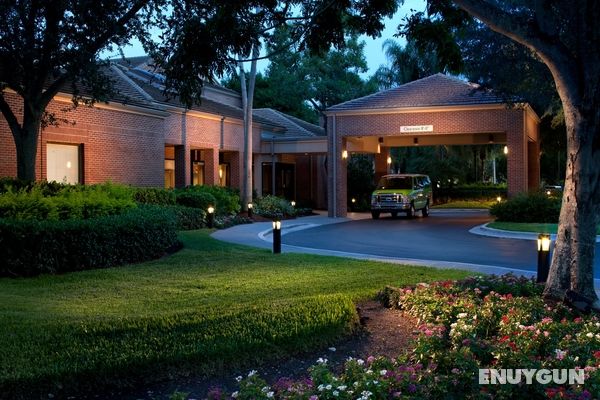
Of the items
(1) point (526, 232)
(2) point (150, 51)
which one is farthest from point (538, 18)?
(1) point (526, 232)

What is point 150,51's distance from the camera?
53.5 ft

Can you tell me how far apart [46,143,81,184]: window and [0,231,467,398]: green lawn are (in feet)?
33.1

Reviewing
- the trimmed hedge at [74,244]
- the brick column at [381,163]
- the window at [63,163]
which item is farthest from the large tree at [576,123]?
the brick column at [381,163]

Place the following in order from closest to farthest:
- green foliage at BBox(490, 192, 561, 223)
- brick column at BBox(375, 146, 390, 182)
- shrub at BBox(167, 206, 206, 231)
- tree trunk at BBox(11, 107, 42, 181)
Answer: tree trunk at BBox(11, 107, 42, 181)
shrub at BBox(167, 206, 206, 231)
green foliage at BBox(490, 192, 561, 223)
brick column at BBox(375, 146, 390, 182)

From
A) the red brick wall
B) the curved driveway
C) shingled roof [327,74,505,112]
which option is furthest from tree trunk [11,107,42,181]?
the red brick wall

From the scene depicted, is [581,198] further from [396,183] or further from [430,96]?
Answer: [396,183]

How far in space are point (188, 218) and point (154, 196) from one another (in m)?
1.77

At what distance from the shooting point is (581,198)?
7.68m

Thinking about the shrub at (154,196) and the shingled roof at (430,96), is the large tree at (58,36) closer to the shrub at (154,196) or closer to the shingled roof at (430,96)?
the shrub at (154,196)

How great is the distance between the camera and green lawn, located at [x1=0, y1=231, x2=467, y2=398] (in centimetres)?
584

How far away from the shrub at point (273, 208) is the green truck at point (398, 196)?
4149mm

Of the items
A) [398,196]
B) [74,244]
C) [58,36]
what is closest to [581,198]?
[74,244]

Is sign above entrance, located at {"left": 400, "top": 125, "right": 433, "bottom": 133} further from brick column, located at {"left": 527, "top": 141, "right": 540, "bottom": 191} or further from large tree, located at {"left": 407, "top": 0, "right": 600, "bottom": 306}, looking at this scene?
large tree, located at {"left": 407, "top": 0, "right": 600, "bottom": 306}

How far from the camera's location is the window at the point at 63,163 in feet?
69.0
